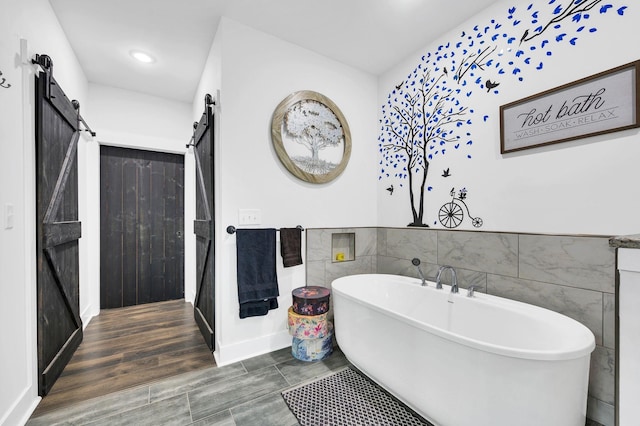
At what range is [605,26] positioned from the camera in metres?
1.46

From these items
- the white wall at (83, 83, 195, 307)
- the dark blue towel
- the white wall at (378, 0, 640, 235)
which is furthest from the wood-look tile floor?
the white wall at (83, 83, 195, 307)

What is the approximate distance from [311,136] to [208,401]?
215 centimetres

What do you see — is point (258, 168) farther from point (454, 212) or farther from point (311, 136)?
point (454, 212)

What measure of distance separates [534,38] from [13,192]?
3271mm

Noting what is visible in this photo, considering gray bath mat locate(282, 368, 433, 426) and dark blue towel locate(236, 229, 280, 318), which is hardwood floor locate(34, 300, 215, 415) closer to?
dark blue towel locate(236, 229, 280, 318)

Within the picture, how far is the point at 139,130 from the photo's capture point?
328 centimetres

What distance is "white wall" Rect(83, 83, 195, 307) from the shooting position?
10.1ft

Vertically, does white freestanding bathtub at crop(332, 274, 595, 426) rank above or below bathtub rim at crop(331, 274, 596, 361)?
below

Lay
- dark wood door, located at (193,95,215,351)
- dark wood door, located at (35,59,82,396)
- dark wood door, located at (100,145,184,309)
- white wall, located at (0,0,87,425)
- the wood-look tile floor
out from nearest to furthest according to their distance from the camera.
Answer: white wall, located at (0,0,87,425)
the wood-look tile floor
dark wood door, located at (35,59,82,396)
dark wood door, located at (193,95,215,351)
dark wood door, located at (100,145,184,309)

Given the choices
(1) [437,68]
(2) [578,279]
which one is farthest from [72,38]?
(2) [578,279]

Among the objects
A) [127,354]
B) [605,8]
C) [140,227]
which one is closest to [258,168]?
[127,354]

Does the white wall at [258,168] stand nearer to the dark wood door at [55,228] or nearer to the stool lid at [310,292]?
the stool lid at [310,292]

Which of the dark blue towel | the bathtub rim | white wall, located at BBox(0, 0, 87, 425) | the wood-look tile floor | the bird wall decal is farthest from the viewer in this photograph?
the dark blue towel

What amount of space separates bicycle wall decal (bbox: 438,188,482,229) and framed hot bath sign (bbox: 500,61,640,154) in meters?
0.45
